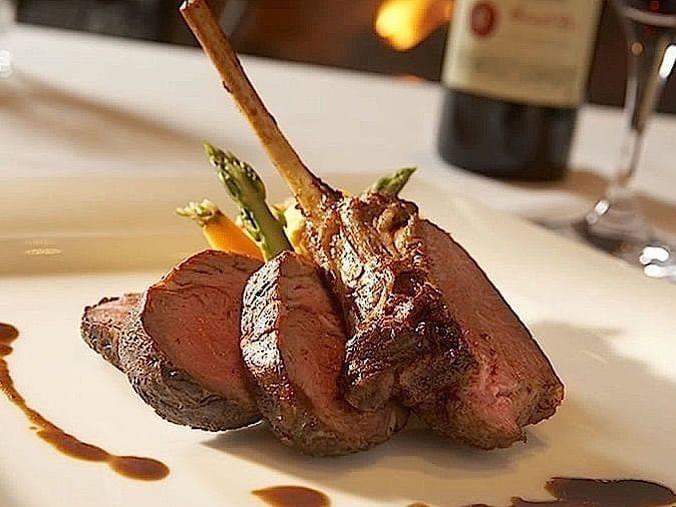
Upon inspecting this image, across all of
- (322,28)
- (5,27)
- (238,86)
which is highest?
(238,86)

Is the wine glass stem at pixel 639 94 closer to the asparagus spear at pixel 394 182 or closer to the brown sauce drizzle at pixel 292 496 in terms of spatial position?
the asparagus spear at pixel 394 182

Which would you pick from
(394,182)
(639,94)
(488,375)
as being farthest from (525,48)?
(488,375)

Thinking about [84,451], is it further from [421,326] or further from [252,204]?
[252,204]

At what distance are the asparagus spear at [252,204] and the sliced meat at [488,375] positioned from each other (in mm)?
203

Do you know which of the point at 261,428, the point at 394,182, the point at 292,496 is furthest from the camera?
the point at 394,182

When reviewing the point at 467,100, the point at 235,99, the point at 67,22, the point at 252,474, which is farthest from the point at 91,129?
the point at 67,22

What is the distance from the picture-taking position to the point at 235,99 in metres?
1.41

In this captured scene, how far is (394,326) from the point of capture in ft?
3.71

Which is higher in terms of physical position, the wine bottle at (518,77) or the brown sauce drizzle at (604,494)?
the wine bottle at (518,77)

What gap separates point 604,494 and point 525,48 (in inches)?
42.1

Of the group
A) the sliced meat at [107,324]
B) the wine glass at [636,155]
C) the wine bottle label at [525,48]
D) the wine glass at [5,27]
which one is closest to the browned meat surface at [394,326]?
the sliced meat at [107,324]

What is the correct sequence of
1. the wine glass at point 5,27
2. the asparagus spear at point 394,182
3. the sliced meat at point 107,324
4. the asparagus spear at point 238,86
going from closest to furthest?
the sliced meat at point 107,324, the asparagus spear at point 238,86, the asparagus spear at point 394,182, the wine glass at point 5,27

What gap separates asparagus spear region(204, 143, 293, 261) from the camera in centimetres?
142

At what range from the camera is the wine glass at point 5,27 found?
7.96 feet
